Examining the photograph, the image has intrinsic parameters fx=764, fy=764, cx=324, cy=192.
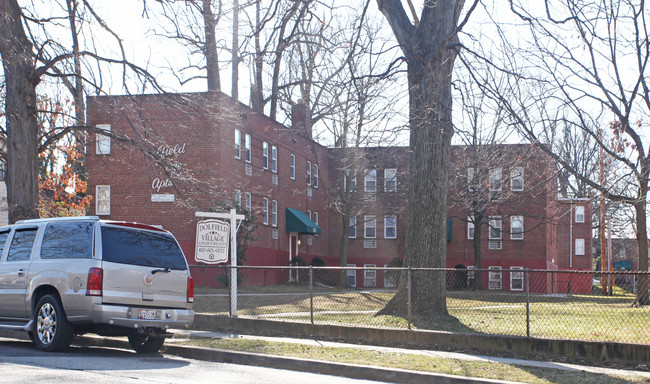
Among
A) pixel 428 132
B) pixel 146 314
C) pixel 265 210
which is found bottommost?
pixel 146 314

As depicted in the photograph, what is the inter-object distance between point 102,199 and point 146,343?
22999 mm

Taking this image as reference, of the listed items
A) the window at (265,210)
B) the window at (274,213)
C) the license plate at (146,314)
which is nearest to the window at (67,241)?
the license plate at (146,314)

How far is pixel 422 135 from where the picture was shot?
652 inches

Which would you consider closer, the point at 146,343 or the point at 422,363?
the point at 422,363

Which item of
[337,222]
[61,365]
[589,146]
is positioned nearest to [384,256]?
[337,222]

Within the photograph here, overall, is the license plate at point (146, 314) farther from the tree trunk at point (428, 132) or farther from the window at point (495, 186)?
the window at point (495, 186)

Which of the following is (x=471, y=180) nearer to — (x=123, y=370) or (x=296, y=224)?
(x=296, y=224)

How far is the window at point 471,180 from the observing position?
36.1 metres

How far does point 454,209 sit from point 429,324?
32.7 meters

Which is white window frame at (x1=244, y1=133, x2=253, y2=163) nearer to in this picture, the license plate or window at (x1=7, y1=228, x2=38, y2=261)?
window at (x1=7, y1=228, x2=38, y2=261)

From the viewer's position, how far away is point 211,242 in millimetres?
16484

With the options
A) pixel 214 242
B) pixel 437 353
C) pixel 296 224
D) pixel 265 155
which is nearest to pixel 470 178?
pixel 296 224

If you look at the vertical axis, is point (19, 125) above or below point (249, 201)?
above

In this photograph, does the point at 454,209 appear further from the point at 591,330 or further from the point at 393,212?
the point at 591,330
